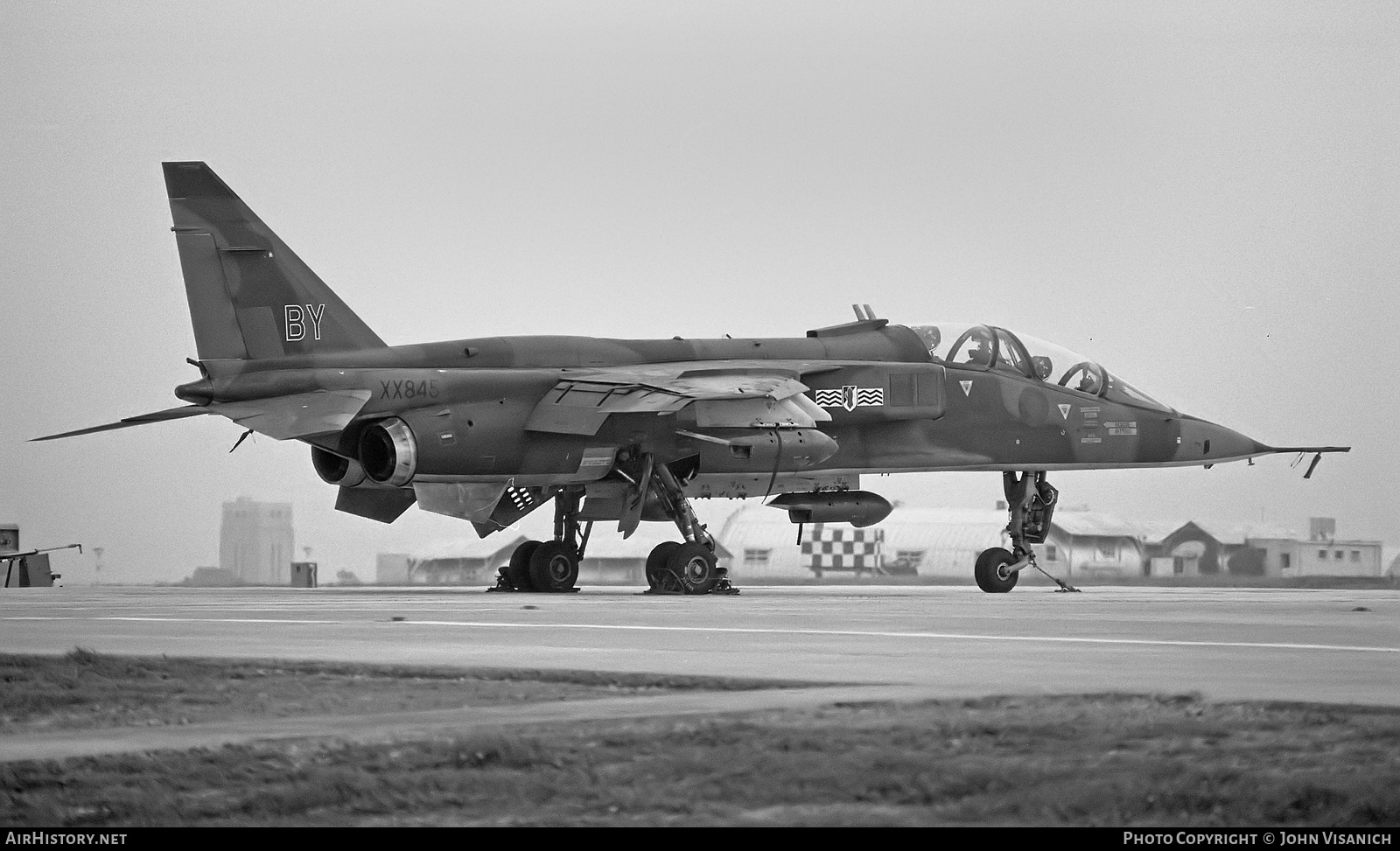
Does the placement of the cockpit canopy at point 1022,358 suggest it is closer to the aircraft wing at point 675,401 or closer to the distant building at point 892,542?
the aircraft wing at point 675,401

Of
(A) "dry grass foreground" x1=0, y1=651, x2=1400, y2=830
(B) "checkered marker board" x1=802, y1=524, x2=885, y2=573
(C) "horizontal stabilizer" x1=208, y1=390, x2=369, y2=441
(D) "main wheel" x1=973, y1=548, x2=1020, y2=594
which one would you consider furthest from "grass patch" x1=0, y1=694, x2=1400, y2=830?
(B) "checkered marker board" x1=802, y1=524, x2=885, y2=573

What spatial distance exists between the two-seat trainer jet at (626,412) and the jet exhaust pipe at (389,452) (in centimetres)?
3

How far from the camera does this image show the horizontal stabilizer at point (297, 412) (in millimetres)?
21719

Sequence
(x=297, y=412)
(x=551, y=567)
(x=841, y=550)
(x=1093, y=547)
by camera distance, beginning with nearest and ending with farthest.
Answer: (x=297, y=412) < (x=551, y=567) < (x=1093, y=547) < (x=841, y=550)

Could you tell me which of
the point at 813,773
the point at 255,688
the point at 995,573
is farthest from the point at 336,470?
the point at 813,773

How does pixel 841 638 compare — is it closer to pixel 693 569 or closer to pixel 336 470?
pixel 693 569

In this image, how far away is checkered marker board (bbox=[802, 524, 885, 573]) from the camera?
47.4 metres

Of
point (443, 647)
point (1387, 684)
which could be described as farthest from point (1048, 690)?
point (443, 647)

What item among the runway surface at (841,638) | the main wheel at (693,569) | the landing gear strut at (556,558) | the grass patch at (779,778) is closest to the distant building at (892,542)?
the landing gear strut at (556,558)

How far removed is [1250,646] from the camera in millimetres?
11797

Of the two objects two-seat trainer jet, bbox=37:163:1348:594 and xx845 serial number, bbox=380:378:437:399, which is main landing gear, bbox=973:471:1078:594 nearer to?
two-seat trainer jet, bbox=37:163:1348:594

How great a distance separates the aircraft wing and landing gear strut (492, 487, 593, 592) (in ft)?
6.72

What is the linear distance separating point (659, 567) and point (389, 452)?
3838mm

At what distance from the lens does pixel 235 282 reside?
2348cm
